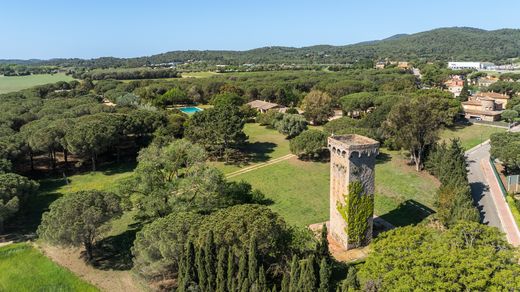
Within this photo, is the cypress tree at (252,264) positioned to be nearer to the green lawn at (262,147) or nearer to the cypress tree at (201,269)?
the cypress tree at (201,269)

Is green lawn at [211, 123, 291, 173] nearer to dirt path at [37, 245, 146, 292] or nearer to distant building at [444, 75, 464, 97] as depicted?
dirt path at [37, 245, 146, 292]

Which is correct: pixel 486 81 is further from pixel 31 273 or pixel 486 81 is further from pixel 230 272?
pixel 31 273

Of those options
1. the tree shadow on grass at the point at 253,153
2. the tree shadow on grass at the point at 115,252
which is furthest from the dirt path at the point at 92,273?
the tree shadow on grass at the point at 253,153

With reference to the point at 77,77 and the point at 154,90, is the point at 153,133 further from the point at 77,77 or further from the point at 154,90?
the point at 77,77

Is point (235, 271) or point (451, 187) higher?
point (451, 187)

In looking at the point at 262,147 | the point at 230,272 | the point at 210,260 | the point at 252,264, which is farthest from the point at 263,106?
the point at 252,264

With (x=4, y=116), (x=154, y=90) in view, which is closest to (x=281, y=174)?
(x=4, y=116)
